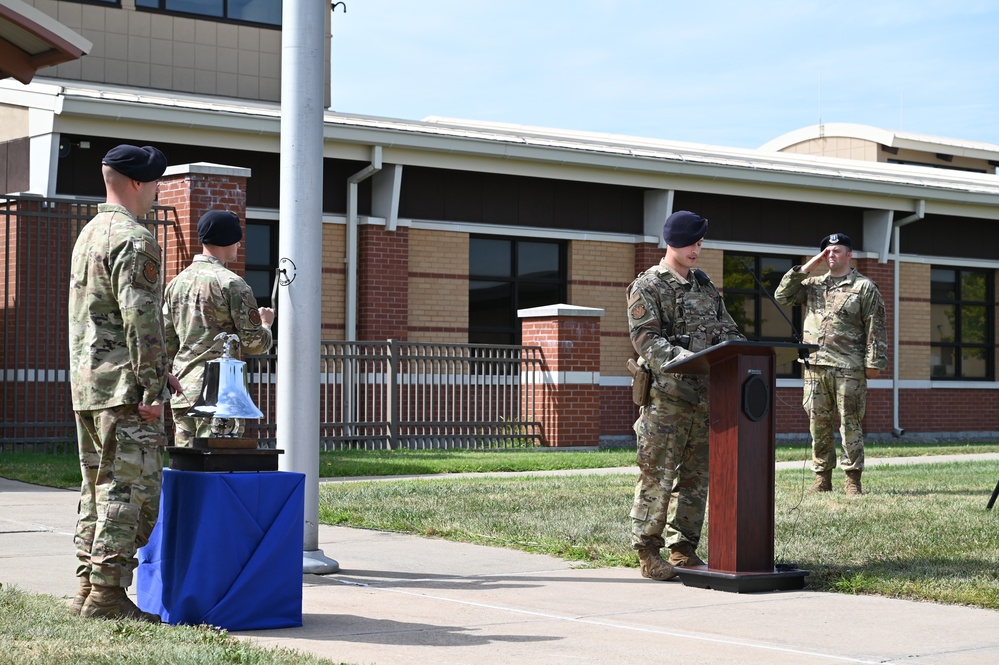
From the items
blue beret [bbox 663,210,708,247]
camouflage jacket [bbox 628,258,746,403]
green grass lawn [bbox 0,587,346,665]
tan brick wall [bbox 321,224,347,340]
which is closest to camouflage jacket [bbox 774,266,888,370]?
camouflage jacket [bbox 628,258,746,403]

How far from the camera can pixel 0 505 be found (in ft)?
36.6

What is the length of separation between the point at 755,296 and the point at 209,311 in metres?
17.6

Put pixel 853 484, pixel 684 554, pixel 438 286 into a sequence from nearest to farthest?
pixel 684 554
pixel 853 484
pixel 438 286

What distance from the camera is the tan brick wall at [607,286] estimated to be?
22000 mm

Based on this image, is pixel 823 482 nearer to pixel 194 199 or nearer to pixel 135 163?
pixel 194 199

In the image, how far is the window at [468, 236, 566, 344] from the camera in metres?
21.4

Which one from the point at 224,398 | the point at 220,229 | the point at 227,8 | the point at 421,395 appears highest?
the point at 227,8

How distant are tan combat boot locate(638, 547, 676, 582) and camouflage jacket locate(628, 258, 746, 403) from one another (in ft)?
3.15

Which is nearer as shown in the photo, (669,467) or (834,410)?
(669,467)

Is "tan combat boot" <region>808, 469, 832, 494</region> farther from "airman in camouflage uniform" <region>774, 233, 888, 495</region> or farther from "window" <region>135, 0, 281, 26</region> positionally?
"window" <region>135, 0, 281, 26</region>

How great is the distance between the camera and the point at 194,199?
16.1 meters

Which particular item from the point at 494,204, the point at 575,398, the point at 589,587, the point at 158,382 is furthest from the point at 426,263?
→ the point at 158,382

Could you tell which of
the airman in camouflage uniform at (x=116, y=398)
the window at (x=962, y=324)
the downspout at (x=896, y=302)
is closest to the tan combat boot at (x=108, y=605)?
the airman in camouflage uniform at (x=116, y=398)

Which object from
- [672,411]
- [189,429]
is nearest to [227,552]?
[189,429]
